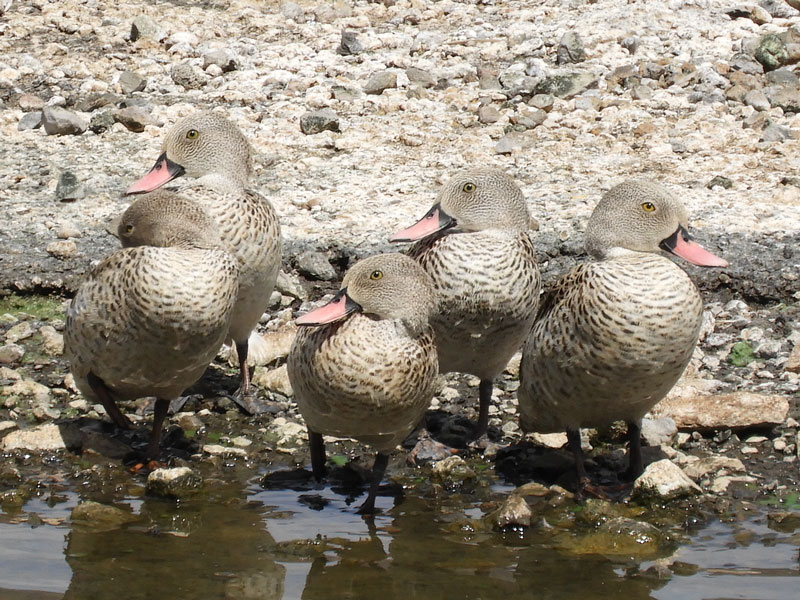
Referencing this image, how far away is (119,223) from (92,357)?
691 mm

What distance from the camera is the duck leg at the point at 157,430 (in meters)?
6.26

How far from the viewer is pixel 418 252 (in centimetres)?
659

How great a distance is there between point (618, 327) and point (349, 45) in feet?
19.8

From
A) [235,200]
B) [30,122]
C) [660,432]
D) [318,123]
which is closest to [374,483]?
[660,432]

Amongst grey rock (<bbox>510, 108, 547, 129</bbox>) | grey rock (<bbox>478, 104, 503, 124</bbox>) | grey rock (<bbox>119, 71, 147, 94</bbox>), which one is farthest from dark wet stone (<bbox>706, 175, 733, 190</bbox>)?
grey rock (<bbox>119, 71, 147, 94</bbox>)

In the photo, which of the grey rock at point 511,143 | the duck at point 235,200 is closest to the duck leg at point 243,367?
the duck at point 235,200

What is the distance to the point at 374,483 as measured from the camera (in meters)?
5.77

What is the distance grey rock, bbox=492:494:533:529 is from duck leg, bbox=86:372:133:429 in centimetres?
207

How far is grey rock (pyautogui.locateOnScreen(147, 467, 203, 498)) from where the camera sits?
229 inches

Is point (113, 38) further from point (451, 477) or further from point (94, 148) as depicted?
point (451, 477)

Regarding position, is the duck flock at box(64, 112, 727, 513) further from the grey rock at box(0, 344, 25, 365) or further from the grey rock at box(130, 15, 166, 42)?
the grey rock at box(130, 15, 166, 42)

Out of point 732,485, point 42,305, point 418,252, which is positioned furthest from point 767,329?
point 42,305

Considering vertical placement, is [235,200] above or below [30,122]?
above

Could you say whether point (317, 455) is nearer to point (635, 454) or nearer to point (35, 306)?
point (635, 454)
